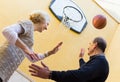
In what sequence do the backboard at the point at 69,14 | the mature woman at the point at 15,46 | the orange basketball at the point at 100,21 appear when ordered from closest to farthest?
the mature woman at the point at 15,46 → the orange basketball at the point at 100,21 → the backboard at the point at 69,14

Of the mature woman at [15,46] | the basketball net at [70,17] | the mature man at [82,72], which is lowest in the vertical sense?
the basketball net at [70,17]

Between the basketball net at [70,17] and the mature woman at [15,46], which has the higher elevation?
the mature woman at [15,46]

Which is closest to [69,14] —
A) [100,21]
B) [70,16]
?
[70,16]

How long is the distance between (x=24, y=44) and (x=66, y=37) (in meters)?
2.05

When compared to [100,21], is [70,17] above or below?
below

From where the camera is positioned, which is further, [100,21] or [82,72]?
[100,21]

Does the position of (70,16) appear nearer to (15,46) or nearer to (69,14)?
(69,14)

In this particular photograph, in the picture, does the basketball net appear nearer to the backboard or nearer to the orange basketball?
the backboard

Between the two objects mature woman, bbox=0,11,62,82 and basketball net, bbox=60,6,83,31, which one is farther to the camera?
basketball net, bbox=60,6,83,31

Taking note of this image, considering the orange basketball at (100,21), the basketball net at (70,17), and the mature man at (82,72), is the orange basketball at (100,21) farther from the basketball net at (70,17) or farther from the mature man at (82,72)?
the basketball net at (70,17)

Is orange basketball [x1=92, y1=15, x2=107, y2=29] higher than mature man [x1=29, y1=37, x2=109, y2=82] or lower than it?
lower

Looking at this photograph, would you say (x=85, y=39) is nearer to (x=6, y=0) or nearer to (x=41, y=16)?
(x=6, y=0)

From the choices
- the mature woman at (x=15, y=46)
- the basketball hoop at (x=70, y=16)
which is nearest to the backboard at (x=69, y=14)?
the basketball hoop at (x=70, y=16)

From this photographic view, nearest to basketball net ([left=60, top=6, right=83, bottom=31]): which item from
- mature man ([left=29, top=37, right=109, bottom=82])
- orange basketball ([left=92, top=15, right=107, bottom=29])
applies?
orange basketball ([left=92, top=15, right=107, bottom=29])
